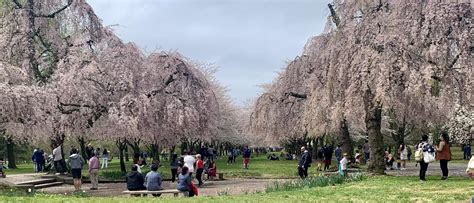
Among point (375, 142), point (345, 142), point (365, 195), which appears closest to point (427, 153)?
point (375, 142)

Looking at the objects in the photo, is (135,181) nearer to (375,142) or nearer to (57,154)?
(375,142)

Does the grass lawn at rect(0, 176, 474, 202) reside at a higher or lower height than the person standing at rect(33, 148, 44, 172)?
lower

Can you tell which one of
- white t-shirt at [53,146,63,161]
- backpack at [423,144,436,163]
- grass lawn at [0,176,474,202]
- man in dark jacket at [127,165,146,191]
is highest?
white t-shirt at [53,146,63,161]

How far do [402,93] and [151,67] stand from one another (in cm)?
1376

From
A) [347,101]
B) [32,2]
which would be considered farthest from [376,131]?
[32,2]

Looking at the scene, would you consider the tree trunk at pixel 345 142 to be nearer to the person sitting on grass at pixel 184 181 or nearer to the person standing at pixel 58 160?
the person standing at pixel 58 160

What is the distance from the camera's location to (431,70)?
694 inches

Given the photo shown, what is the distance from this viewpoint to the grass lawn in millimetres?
11953

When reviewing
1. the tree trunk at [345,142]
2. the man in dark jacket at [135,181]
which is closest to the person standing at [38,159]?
the tree trunk at [345,142]

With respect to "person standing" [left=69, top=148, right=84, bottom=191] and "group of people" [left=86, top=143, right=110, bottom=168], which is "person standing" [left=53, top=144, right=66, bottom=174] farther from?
"person standing" [left=69, top=148, right=84, bottom=191]

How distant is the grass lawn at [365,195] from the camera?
12.0m

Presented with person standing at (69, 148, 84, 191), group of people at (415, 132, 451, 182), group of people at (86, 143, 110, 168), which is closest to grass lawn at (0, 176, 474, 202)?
group of people at (415, 132, 451, 182)

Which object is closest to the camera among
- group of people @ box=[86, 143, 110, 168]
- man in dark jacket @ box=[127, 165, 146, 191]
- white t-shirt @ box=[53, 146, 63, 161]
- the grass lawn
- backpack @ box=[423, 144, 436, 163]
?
the grass lawn

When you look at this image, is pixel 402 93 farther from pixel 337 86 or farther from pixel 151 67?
pixel 151 67
